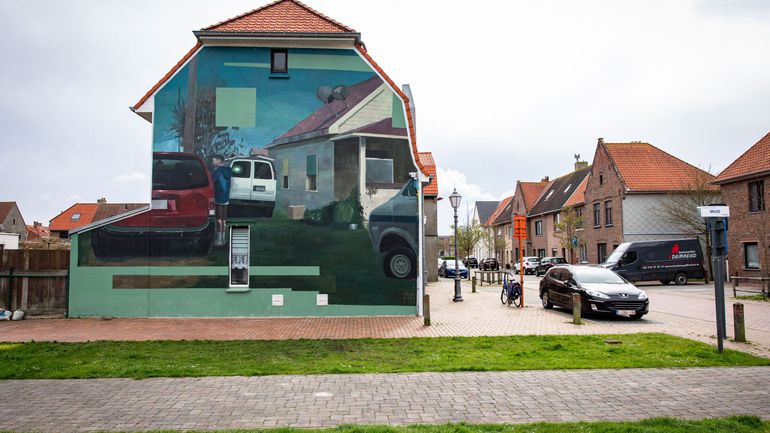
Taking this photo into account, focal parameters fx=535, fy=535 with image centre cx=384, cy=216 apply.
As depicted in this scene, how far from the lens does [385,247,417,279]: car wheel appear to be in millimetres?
15516

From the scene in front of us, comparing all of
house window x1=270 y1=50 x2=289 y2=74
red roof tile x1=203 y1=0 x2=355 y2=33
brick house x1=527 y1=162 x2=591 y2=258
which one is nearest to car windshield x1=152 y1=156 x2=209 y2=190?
house window x1=270 y1=50 x2=289 y2=74

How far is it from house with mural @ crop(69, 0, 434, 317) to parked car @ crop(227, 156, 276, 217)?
0.03 metres

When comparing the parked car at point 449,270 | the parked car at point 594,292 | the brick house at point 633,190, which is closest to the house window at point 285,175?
the parked car at point 594,292

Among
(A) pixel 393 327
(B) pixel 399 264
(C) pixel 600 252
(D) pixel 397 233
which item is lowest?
(A) pixel 393 327

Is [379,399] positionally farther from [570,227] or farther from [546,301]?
[570,227]

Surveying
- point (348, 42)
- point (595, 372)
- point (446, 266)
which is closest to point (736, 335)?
point (595, 372)

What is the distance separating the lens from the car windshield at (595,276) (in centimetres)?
1596

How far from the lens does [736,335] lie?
10.8 m

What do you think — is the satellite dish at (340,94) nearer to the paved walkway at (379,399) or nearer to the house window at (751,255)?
the paved walkway at (379,399)

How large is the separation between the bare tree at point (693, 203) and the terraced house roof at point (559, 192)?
34.9ft

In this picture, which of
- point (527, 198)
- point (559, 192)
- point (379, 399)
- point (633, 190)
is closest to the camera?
point (379, 399)

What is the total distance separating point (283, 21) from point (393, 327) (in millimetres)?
9743

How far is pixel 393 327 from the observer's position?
1327 cm

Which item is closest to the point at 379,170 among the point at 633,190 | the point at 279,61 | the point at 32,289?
the point at 279,61
